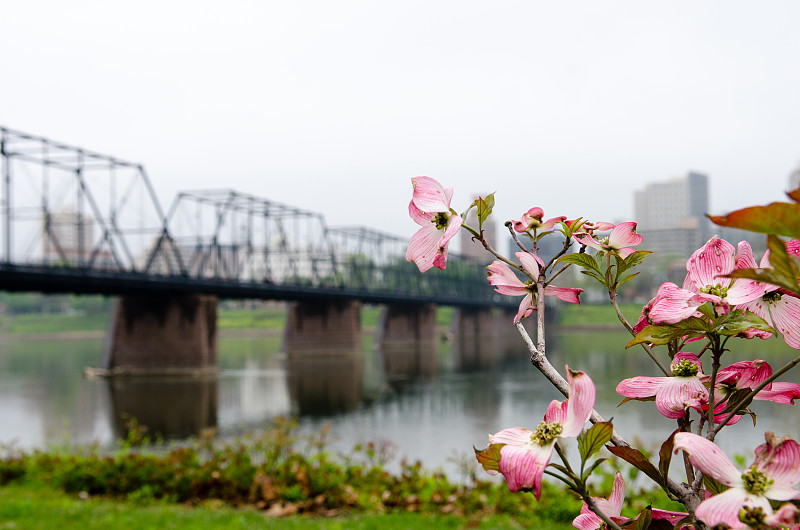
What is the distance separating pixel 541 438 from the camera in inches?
28.5

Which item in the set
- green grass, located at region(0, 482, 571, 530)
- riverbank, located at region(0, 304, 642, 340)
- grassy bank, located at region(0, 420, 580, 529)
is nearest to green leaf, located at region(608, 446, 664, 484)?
green grass, located at region(0, 482, 571, 530)

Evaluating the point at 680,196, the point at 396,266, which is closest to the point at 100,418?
the point at 396,266

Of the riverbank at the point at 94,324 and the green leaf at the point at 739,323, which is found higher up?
the green leaf at the point at 739,323

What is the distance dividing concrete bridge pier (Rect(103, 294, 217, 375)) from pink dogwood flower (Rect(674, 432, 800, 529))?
112 feet

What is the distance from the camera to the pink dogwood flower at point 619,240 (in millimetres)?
989

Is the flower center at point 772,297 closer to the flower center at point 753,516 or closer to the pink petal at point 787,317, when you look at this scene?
the pink petal at point 787,317

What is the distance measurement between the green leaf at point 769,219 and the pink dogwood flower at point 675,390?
272 millimetres

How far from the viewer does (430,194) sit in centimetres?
88

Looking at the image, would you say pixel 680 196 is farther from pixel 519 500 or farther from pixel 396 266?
pixel 519 500

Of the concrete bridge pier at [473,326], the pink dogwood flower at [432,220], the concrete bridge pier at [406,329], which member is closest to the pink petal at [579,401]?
the pink dogwood flower at [432,220]

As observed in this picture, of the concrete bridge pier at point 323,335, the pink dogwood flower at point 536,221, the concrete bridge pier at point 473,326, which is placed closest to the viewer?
the pink dogwood flower at point 536,221

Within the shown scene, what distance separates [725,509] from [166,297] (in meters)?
35.9

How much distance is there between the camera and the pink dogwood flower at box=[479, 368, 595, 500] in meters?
0.68

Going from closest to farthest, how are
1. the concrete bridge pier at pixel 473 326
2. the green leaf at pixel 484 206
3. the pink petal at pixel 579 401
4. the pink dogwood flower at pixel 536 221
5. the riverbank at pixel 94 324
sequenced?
1. the pink petal at pixel 579 401
2. the green leaf at pixel 484 206
3. the pink dogwood flower at pixel 536 221
4. the concrete bridge pier at pixel 473 326
5. the riverbank at pixel 94 324
